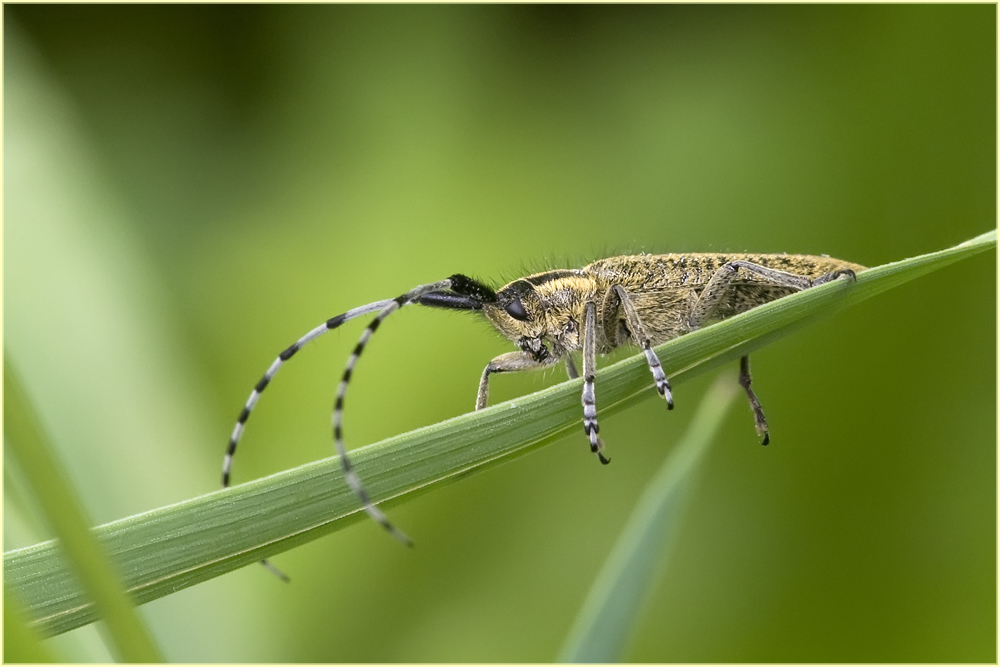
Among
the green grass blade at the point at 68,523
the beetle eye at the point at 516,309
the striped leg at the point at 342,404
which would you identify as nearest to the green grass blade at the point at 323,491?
the striped leg at the point at 342,404

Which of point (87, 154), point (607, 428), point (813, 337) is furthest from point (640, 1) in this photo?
point (87, 154)

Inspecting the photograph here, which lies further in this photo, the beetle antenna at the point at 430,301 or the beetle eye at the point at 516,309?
the beetle eye at the point at 516,309

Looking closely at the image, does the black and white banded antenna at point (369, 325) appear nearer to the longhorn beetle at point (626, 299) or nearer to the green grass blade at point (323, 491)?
the longhorn beetle at point (626, 299)

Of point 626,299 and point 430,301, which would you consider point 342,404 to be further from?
point 626,299

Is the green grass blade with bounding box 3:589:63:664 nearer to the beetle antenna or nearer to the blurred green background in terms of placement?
the beetle antenna

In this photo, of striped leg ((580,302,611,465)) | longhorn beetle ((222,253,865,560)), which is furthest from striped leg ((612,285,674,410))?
striped leg ((580,302,611,465))

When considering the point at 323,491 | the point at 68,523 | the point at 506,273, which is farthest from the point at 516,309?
the point at 68,523
